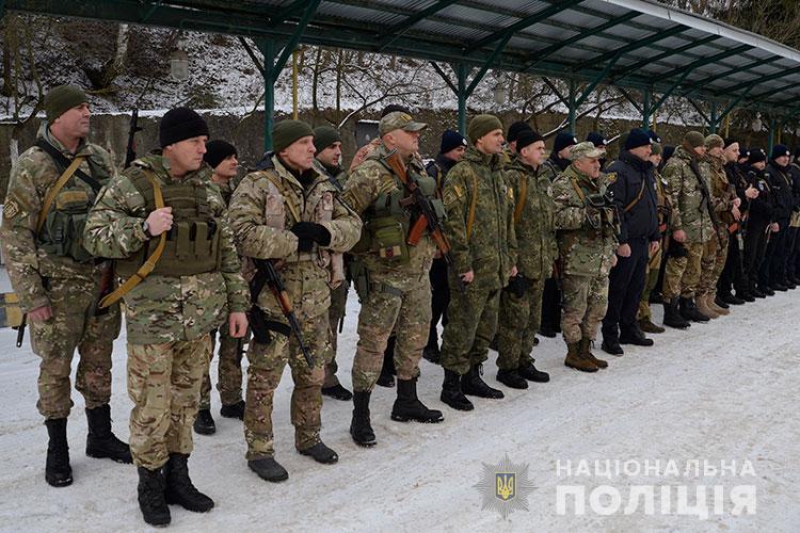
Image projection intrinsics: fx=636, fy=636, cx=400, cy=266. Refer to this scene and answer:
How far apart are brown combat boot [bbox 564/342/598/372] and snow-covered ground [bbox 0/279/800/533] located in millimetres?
123

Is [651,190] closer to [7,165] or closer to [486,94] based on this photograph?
[7,165]

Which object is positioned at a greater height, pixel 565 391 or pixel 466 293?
pixel 466 293

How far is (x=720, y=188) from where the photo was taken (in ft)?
25.3

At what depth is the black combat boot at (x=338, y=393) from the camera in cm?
494

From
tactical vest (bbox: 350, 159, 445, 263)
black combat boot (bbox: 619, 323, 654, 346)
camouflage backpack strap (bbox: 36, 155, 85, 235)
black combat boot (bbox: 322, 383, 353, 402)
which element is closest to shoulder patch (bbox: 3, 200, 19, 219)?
camouflage backpack strap (bbox: 36, 155, 85, 235)

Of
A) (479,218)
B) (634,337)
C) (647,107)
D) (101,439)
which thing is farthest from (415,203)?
(647,107)

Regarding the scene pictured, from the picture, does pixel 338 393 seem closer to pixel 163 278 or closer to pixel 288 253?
pixel 288 253

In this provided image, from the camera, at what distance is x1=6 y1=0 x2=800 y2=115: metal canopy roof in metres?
6.43

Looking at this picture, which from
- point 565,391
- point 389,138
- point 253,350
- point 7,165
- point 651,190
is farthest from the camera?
point 7,165

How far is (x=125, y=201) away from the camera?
3.00 metres

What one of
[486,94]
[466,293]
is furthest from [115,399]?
[486,94]

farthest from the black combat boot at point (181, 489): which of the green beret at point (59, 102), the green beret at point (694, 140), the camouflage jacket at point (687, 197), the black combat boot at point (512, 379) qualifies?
the green beret at point (694, 140)

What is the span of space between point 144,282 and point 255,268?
678 millimetres

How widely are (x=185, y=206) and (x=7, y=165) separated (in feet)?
45.5
